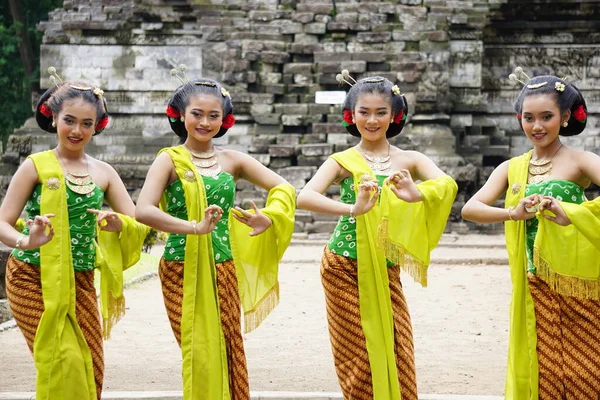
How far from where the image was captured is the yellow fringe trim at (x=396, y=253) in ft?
19.4

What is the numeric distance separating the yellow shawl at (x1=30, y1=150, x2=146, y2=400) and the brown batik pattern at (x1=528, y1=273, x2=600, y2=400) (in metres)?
2.11

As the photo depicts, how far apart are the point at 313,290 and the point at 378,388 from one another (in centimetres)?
651

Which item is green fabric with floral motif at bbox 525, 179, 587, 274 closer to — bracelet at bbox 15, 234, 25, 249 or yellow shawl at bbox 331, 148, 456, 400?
yellow shawl at bbox 331, 148, 456, 400

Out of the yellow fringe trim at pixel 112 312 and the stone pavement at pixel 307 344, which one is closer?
the yellow fringe trim at pixel 112 312

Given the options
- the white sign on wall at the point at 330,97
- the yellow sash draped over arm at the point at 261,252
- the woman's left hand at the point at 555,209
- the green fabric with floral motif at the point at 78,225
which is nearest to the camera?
the woman's left hand at the point at 555,209

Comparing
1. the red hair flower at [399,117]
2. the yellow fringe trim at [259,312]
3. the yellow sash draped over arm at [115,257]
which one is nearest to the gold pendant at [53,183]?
the yellow sash draped over arm at [115,257]

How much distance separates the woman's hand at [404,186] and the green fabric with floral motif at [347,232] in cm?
28

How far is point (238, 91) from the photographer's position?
1888 centimetres

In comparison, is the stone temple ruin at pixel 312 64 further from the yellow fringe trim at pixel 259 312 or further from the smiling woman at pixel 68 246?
the smiling woman at pixel 68 246

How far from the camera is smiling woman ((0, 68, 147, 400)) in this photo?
5566 millimetres

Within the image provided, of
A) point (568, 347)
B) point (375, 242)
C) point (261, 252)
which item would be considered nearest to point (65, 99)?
point (261, 252)

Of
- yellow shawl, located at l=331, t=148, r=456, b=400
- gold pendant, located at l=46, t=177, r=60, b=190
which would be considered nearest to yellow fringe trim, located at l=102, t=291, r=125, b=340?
gold pendant, located at l=46, t=177, r=60, b=190

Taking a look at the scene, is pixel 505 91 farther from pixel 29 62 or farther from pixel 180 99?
pixel 180 99

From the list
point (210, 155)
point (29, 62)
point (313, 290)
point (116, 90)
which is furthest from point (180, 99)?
point (29, 62)
